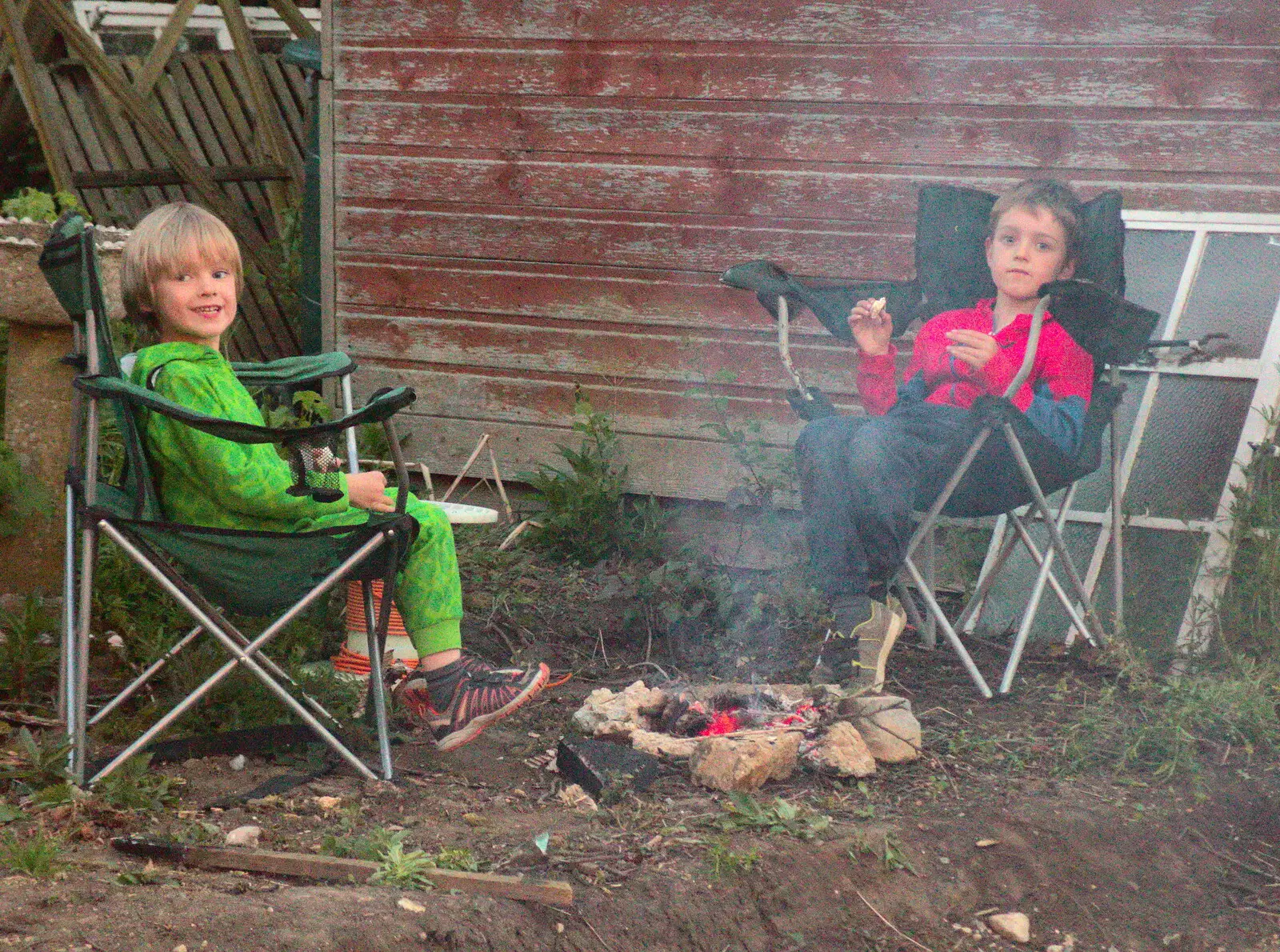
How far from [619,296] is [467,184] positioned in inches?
29.4

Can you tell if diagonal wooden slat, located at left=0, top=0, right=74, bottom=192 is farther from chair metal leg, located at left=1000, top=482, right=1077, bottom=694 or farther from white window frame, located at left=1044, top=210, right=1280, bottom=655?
chair metal leg, located at left=1000, top=482, right=1077, bottom=694

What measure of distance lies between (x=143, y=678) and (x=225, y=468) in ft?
1.82

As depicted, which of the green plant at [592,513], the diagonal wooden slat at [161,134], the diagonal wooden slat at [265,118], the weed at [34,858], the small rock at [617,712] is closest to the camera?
the weed at [34,858]

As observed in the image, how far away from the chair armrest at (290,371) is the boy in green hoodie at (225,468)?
0.76 ft

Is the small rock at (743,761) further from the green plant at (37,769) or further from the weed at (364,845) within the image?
the green plant at (37,769)

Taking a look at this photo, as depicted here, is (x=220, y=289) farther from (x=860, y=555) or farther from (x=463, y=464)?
(x=463, y=464)

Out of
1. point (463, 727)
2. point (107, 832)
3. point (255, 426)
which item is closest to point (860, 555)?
point (463, 727)

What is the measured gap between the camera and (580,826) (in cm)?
263

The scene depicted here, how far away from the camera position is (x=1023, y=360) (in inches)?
132

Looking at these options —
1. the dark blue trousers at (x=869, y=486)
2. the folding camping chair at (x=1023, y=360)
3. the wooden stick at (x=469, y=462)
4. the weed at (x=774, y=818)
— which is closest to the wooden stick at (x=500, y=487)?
the wooden stick at (x=469, y=462)

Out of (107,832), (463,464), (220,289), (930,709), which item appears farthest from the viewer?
(463,464)

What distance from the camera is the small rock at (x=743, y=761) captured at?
2.83 metres

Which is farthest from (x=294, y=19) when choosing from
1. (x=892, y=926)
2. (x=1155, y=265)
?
(x=892, y=926)

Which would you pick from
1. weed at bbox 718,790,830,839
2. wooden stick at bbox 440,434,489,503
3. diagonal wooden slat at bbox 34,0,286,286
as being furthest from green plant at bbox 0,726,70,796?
diagonal wooden slat at bbox 34,0,286,286
